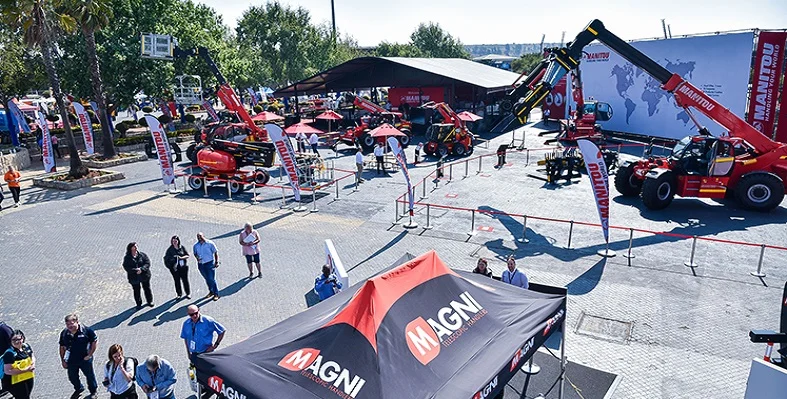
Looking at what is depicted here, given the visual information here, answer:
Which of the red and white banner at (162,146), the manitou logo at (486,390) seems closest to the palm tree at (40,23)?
the red and white banner at (162,146)

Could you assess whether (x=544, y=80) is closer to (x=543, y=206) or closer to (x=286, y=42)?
(x=543, y=206)

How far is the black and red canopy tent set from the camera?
5.13 meters

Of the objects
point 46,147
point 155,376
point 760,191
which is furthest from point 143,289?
point 760,191

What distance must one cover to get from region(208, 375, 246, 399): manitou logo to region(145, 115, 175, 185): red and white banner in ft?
50.6

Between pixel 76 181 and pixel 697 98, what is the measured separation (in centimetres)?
2317

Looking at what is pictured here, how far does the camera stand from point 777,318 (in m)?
9.81

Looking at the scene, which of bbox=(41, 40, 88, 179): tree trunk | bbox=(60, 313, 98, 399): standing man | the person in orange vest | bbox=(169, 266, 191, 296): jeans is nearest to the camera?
bbox=(60, 313, 98, 399): standing man

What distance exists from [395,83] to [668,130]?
18.3m

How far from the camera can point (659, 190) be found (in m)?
16.4

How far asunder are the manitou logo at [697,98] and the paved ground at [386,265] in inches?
129

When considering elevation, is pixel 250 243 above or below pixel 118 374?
above

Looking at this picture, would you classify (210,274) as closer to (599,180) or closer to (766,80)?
(599,180)

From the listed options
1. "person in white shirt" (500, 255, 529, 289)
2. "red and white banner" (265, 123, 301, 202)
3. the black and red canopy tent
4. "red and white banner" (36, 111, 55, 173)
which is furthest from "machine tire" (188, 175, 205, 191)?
the black and red canopy tent

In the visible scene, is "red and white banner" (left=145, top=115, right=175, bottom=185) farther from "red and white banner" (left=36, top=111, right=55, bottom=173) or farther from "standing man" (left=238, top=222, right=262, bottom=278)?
"standing man" (left=238, top=222, right=262, bottom=278)
